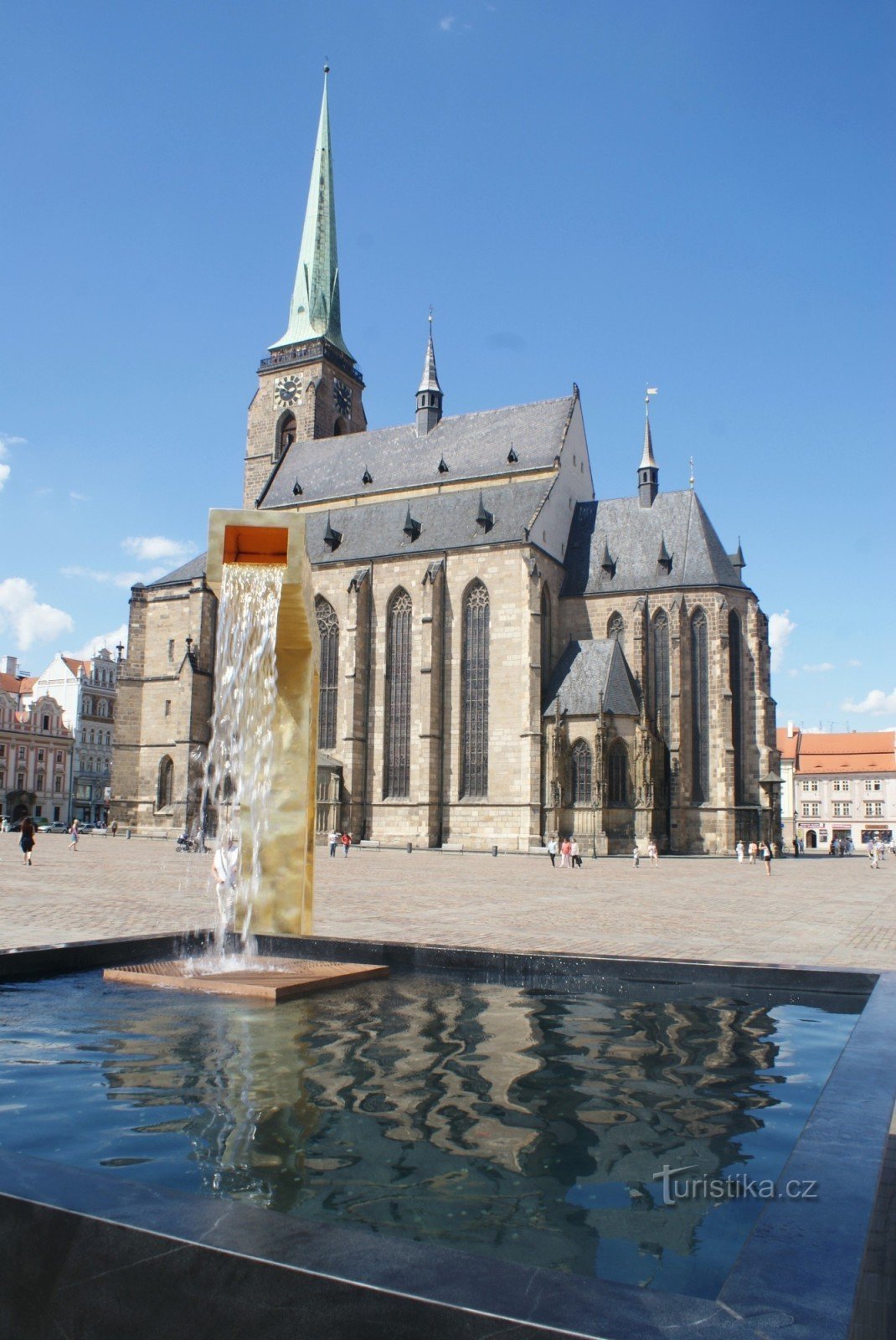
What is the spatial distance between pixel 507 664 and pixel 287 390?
26607 millimetres

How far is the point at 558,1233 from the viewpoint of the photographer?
3.52 meters

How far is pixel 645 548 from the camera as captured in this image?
51.8 m

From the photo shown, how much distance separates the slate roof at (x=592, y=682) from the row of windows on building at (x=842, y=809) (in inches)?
2380

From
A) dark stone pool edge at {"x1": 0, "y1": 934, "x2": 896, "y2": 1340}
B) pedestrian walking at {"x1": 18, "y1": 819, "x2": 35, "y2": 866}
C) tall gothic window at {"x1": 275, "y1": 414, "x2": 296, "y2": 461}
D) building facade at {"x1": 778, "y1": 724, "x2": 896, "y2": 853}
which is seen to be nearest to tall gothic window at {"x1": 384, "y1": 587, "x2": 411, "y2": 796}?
tall gothic window at {"x1": 275, "y1": 414, "x2": 296, "y2": 461}

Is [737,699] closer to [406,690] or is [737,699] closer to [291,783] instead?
[406,690]

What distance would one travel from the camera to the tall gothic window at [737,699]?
48000mm

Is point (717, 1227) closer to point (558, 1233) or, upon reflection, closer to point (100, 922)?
point (558, 1233)

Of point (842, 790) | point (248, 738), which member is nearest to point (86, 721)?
point (842, 790)

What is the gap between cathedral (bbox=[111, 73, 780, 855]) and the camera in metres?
46.4

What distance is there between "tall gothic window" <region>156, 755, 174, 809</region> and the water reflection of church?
4834cm

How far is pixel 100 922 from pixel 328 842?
3462 cm

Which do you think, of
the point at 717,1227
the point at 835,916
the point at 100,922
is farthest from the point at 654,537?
the point at 717,1227

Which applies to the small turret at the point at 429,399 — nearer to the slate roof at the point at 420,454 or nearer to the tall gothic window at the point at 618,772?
the slate roof at the point at 420,454

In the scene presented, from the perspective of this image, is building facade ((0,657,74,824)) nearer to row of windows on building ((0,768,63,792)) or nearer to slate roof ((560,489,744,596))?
row of windows on building ((0,768,63,792))
